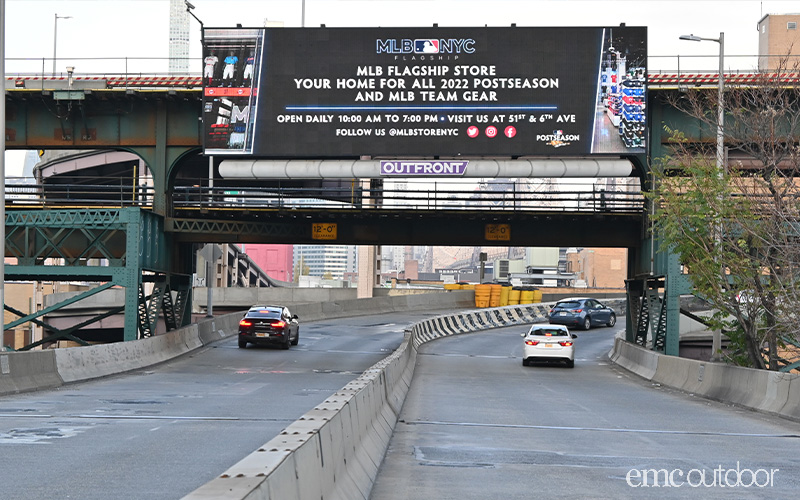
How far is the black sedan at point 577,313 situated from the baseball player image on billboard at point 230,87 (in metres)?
25.8

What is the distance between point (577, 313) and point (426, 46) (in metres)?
25.8

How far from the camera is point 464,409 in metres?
18.3

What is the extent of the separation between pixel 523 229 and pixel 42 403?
72.3ft

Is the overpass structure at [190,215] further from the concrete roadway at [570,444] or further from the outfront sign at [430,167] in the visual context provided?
the concrete roadway at [570,444]

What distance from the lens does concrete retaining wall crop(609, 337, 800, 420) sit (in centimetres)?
1836

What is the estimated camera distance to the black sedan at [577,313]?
2105 inches

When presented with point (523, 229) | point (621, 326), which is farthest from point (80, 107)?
point (621, 326)

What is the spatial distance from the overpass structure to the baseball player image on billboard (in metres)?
1.00

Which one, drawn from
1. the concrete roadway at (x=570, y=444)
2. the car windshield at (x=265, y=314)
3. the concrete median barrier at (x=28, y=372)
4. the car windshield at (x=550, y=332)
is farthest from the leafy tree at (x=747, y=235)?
the car windshield at (x=265, y=314)

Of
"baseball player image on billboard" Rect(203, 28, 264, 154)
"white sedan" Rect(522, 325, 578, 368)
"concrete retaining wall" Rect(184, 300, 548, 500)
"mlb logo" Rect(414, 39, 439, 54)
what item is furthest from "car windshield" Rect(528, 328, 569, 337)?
"concrete retaining wall" Rect(184, 300, 548, 500)

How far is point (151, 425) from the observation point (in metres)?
14.8

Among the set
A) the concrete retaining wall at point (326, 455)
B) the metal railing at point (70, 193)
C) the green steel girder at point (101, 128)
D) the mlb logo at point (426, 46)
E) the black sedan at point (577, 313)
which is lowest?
the black sedan at point (577, 313)

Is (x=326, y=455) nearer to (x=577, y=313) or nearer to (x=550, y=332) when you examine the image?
(x=550, y=332)

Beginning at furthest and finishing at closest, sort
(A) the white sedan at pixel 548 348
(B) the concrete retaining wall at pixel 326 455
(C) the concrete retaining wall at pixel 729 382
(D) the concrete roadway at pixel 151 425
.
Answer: (A) the white sedan at pixel 548 348 < (C) the concrete retaining wall at pixel 729 382 < (D) the concrete roadway at pixel 151 425 < (B) the concrete retaining wall at pixel 326 455
